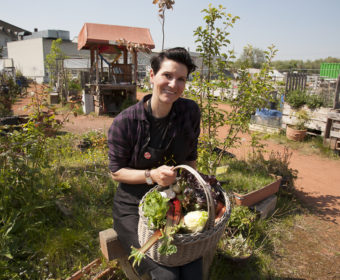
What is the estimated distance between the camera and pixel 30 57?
102 ft

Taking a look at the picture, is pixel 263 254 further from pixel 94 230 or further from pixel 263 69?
pixel 263 69

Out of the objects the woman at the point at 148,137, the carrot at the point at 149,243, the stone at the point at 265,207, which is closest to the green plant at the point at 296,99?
the stone at the point at 265,207

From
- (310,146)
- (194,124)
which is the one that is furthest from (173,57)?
(310,146)

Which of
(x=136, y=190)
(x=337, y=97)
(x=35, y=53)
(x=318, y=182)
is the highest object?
(x=35, y=53)

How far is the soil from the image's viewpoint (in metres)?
2.93

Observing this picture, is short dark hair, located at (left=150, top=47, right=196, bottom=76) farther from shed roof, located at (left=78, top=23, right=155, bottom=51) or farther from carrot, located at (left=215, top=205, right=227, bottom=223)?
shed roof, located at (left=78, top=23, right=155, bottom=51)

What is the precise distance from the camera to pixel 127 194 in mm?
2109

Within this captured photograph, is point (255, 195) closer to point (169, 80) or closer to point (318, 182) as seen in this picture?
point (169, 80)

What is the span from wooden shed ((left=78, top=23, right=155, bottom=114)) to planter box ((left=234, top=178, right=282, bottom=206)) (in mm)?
7953

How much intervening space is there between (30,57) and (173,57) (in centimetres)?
3488

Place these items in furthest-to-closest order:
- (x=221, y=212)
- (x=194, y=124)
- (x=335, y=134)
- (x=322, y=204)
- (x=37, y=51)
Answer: (x=37, y=51) → (x=335, y=134) → (x=322, y=204) → (x=194, y=124) → (x=221, y=212)

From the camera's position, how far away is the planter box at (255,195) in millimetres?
3400

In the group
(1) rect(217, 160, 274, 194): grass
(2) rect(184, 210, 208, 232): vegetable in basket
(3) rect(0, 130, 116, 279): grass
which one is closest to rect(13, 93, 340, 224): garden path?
(1) rect(217, 160, 274, 194): grass

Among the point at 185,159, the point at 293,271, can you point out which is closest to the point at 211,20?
the point at 185,159
